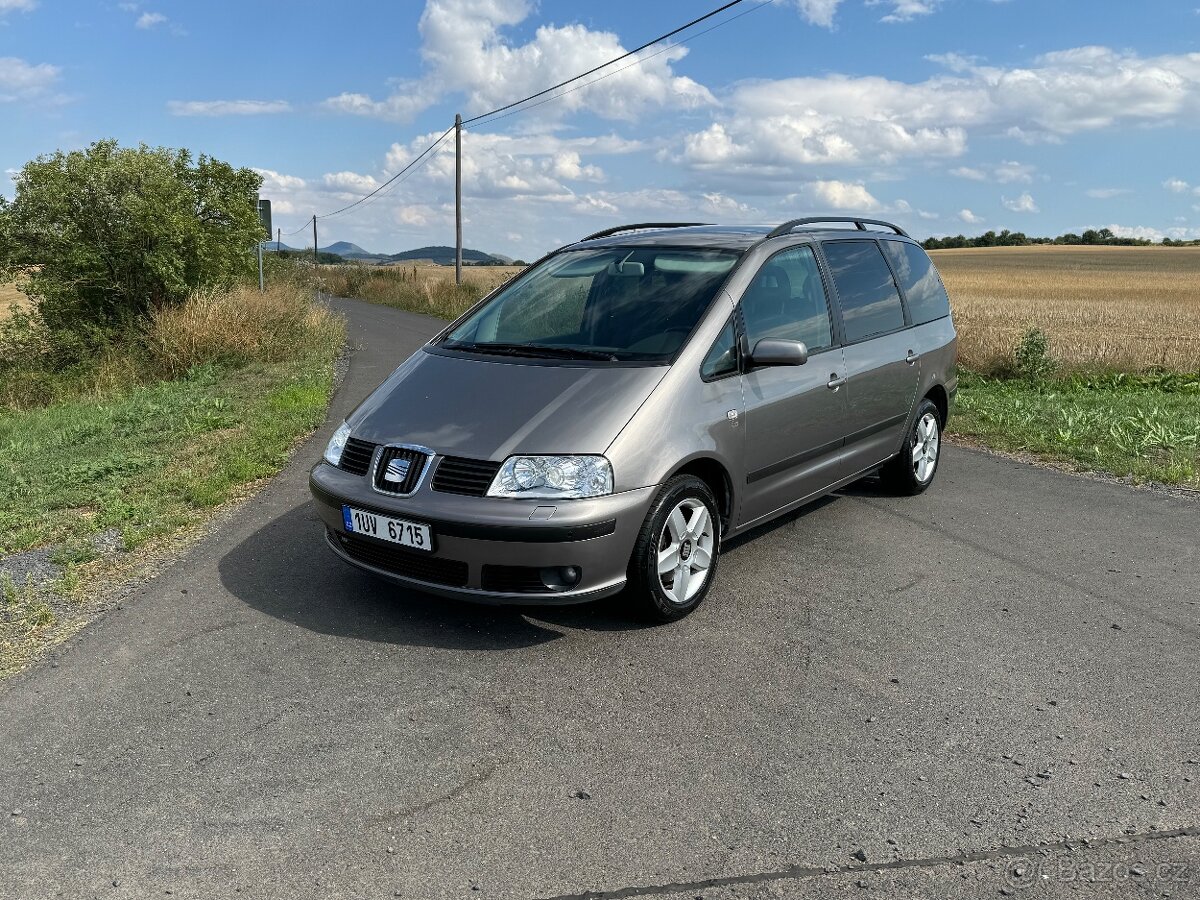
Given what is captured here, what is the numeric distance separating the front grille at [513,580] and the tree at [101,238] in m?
14.8

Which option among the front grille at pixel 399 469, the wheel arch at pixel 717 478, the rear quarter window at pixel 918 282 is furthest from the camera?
the rear quarter window at pixel 918 282

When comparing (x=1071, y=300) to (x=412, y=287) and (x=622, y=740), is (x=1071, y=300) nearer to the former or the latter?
(x=412, y=287)

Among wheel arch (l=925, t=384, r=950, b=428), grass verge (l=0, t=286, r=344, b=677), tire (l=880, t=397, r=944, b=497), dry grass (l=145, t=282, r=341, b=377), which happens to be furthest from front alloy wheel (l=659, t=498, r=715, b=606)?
dry grass (l=145, t=282, r=341, b=377)

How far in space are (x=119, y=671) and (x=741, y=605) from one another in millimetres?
2727

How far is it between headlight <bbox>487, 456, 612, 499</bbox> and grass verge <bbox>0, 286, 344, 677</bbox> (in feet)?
6.97

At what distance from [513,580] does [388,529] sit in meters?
0.60

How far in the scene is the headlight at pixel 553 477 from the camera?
402 centimetres

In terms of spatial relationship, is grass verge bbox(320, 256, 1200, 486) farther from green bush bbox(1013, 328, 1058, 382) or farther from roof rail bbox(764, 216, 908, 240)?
roof rail bbox(764, 216, 908, 240)

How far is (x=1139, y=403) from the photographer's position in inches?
438

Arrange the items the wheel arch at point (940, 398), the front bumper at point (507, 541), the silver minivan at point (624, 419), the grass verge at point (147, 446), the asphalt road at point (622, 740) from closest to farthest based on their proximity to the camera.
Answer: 1. the asphalt road at point (622, 740)
2. the front bumper at point (507, 541)
3. the silver minivan at point (624, 419)
4. the grass verge at point (147, 446)
5. the wheel arch at point (940, 398)

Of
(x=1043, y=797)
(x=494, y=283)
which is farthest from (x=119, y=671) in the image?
(x=494, y=283)

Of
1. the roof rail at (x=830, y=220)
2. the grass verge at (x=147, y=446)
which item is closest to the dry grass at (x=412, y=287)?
the grass verge at (x=147, y=446)

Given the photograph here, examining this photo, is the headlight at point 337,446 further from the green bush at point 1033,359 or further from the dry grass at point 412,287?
the dry grass at point 412,287

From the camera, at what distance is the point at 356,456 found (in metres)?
4.49
